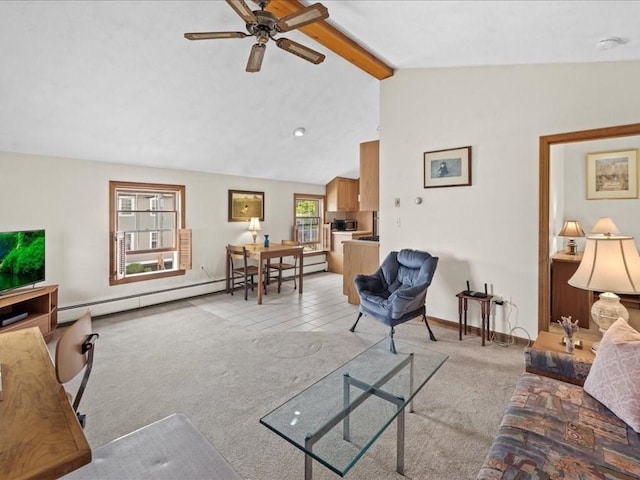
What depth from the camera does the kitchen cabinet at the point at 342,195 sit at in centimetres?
751

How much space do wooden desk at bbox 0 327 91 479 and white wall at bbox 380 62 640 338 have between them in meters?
3.57

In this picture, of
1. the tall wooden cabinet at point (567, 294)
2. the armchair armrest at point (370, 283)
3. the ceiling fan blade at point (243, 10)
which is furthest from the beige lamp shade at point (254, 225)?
the tall wooden cabinet at point (567, 294)

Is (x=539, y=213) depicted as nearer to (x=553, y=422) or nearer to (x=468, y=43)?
(x=468, y=43)

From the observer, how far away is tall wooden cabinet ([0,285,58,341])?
3148 millimetres

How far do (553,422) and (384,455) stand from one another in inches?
34.1

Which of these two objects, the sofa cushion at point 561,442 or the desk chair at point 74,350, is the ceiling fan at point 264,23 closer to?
the desk chair at point 74,350

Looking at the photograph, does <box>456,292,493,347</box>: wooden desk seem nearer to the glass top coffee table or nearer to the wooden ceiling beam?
the glass top coffee table

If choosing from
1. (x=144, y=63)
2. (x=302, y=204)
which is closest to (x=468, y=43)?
(x=144, y=63)

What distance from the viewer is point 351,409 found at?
1.64 meters

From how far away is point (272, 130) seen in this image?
475 cm

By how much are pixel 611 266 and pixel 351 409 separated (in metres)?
1.62

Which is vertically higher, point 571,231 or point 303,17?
point 303,17

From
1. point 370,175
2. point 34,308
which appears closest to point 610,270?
point 370,175

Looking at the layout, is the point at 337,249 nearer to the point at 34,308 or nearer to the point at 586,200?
the point at 586,200
